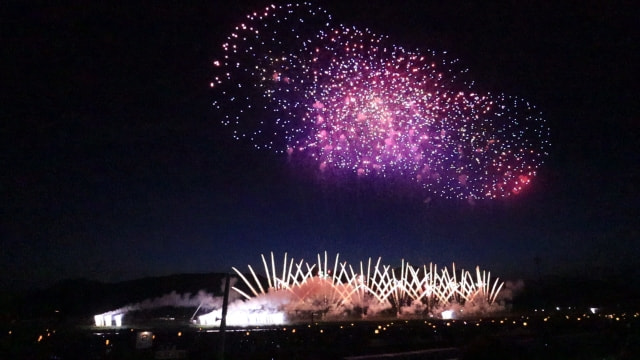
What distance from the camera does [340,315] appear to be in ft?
216

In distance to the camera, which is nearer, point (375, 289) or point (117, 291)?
point (375, 289)

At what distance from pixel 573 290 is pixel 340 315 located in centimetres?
7125

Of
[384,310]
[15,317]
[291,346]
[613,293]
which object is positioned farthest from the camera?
[613,293]

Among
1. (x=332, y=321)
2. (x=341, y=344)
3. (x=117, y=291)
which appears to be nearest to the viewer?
(x=341, y=344)

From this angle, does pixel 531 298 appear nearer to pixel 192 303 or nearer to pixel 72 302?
pixel 192 303

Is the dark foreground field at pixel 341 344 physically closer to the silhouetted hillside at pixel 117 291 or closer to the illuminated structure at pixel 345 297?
the illuminated structure at pixel 345 297

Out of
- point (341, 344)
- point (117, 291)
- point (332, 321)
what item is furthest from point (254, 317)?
point (117, 291)

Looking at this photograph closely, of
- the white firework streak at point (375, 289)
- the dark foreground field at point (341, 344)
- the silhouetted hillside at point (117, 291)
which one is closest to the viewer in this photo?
the dark foreground field at point (341, 344)

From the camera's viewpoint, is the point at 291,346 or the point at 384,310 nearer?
the point at 291,346

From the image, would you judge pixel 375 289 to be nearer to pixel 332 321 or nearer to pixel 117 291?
pixel 332 321

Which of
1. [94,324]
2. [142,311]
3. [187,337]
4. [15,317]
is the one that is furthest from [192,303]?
[15,317]

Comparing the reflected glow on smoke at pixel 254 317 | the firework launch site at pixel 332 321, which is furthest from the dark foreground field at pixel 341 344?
the reflected glow on smoke at pixel 254 317

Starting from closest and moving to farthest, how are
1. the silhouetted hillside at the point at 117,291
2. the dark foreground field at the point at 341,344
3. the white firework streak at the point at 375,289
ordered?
the dark foreground field at the point at 341,344 < the white firework streak at the point at 375,289 < the silhouetted hillside at the point at 117,291

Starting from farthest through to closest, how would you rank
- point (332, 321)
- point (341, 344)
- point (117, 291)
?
A: point (117, 291), point (332, 321), point (341, 344)
